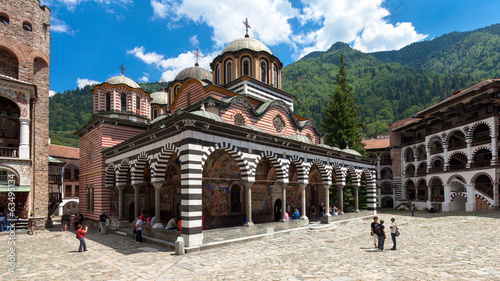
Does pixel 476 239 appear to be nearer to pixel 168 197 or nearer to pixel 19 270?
pixel 168 197

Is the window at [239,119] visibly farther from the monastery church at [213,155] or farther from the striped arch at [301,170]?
the striped arch at [301,170]

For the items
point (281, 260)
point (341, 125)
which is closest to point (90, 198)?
point (281, 260)

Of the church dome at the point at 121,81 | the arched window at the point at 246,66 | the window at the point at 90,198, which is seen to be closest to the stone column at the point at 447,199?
the arched window at the point at 246,66

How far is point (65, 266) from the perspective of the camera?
9.34m

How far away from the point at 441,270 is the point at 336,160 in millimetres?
12067

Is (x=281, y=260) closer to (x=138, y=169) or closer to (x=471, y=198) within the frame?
(x=138, y=169)

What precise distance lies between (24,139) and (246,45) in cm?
1530

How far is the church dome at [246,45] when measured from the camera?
22.1 m

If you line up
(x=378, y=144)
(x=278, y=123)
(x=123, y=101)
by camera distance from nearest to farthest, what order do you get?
(x=278, y=123)
(x=123, y=101)
(x=378, y=144)

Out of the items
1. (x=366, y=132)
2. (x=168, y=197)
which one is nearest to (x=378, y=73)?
(x=366, y=132)

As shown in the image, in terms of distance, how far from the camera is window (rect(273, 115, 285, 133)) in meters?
19.7

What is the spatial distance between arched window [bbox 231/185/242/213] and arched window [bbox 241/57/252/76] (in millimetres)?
8698

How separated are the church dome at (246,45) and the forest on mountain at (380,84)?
3929 cm

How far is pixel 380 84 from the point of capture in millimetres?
93812
